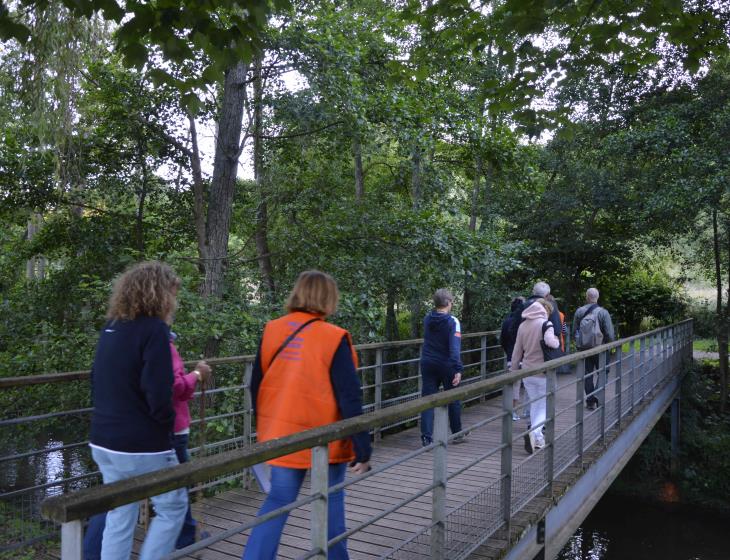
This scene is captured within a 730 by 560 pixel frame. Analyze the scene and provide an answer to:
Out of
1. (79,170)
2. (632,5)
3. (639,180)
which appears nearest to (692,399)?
(639,180)

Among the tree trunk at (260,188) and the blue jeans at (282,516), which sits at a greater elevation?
the tree trunk at (260,188)

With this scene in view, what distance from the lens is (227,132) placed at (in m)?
10.1

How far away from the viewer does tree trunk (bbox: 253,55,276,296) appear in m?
10.7

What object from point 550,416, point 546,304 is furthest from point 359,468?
point 546,304

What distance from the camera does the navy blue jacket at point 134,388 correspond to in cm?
275

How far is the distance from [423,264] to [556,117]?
504cm

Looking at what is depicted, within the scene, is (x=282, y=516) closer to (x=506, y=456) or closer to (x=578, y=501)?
(x=506, y=456)

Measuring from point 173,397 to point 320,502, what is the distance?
3.33 ft

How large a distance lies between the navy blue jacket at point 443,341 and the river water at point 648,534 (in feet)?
30.9

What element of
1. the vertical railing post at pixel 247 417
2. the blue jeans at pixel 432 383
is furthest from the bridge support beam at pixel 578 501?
the vertical railing post at pixel 247 417

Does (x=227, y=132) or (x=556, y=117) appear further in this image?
(x=227, y=132)

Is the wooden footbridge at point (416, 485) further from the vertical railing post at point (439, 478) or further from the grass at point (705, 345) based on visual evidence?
the grass at point (705, 345)

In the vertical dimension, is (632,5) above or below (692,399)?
above

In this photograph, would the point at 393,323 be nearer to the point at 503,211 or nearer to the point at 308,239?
the point at 503,211
